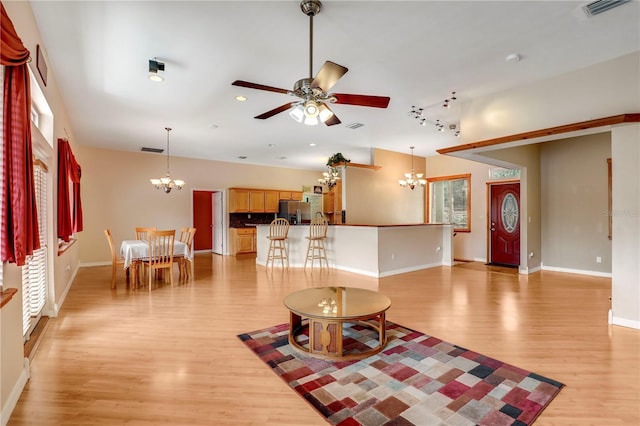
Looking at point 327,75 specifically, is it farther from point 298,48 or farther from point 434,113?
point 434,113

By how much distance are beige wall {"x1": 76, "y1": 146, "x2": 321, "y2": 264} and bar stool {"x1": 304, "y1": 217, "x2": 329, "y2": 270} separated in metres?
3.77

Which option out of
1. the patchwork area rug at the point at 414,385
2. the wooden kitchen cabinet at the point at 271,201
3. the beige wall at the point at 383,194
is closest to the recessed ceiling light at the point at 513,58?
the patchwork area rug at the point at 414,385

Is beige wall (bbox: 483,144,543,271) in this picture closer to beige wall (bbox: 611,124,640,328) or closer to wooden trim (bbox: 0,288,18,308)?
beige wall (bbox: 611,124,640,328)

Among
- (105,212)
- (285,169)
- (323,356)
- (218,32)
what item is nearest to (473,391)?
(323,356)

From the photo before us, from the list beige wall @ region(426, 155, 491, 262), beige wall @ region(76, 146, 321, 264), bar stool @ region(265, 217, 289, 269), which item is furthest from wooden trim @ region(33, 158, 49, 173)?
beige wall @ region(426, 155, 491, 262)

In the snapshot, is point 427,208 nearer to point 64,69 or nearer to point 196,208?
point 196,208

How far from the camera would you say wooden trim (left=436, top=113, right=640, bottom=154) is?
336cm

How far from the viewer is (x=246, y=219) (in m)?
10.1

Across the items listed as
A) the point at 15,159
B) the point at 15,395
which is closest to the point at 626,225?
the point at 15,159

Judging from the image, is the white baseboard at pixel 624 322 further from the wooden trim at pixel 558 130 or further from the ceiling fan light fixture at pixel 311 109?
the ceiling fan light fixture at pixel 311 109

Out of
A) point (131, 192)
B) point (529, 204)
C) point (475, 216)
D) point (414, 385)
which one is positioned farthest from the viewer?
point (475, 216)

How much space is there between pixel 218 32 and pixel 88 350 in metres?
3.22

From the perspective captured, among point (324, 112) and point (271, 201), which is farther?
point (271, 201)

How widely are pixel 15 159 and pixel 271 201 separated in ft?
27.4
